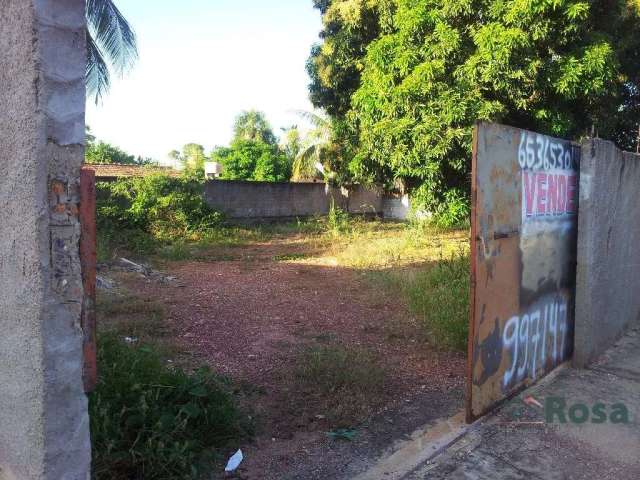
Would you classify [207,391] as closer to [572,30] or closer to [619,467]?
[619,467]

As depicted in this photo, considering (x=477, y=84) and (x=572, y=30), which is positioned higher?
(x=572, y=30)

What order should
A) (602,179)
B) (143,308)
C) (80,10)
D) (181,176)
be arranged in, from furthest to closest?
(181,176)
(143,308)
(602,179)
(80,10)

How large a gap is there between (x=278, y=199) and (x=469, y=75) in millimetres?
10376

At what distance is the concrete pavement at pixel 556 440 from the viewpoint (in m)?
2.71

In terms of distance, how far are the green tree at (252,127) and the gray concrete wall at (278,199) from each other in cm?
1361

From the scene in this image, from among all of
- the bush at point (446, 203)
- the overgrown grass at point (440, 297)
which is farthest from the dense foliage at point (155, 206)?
the overgrown grass at point (440, 297)

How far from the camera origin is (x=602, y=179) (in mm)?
4266

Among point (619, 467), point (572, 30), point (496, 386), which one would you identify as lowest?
point (619, 467)

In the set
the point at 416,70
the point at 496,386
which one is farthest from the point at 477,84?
the point at 496,386

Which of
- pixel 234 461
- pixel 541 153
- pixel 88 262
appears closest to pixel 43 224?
pixel 88 262

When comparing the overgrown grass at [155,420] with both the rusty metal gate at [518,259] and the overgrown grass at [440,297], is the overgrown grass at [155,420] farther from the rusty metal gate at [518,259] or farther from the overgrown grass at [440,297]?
the overgrown grass at [440,297]

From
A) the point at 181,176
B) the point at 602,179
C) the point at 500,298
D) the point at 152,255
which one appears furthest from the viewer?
the point at 181,176

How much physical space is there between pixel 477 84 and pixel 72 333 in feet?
31.8

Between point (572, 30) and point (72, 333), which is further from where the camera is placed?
point (572, 30)
